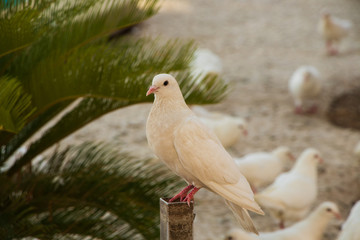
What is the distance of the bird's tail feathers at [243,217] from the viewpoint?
180cm

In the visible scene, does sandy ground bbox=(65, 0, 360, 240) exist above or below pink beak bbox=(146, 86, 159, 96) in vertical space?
above

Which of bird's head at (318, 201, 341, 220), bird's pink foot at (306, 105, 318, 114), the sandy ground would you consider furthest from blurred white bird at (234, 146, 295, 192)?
bird's pink foot at (306, 105, 318, 114)

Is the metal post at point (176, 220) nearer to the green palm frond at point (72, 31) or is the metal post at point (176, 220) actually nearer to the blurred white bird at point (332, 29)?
the green palm frond at point (72, 31)

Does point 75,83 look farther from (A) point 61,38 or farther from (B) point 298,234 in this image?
(B) point 298,234

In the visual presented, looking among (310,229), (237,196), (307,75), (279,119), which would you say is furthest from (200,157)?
(307,75)

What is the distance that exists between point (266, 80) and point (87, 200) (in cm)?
633

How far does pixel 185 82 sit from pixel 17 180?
3.36 feet

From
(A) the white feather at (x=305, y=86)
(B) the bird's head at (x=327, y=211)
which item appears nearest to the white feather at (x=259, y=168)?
(B) the bird's head at (x=327, y=211)

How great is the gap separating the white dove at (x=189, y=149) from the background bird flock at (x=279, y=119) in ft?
4.95

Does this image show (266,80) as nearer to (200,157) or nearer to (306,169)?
(306,169)

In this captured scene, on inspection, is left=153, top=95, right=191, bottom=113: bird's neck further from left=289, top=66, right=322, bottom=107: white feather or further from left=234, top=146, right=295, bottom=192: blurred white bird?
left=289, top=66, right=322, bottom=107: white feather

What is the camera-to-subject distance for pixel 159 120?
182cm

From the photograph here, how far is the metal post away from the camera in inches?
70.3

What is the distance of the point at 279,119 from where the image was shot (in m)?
7.61
